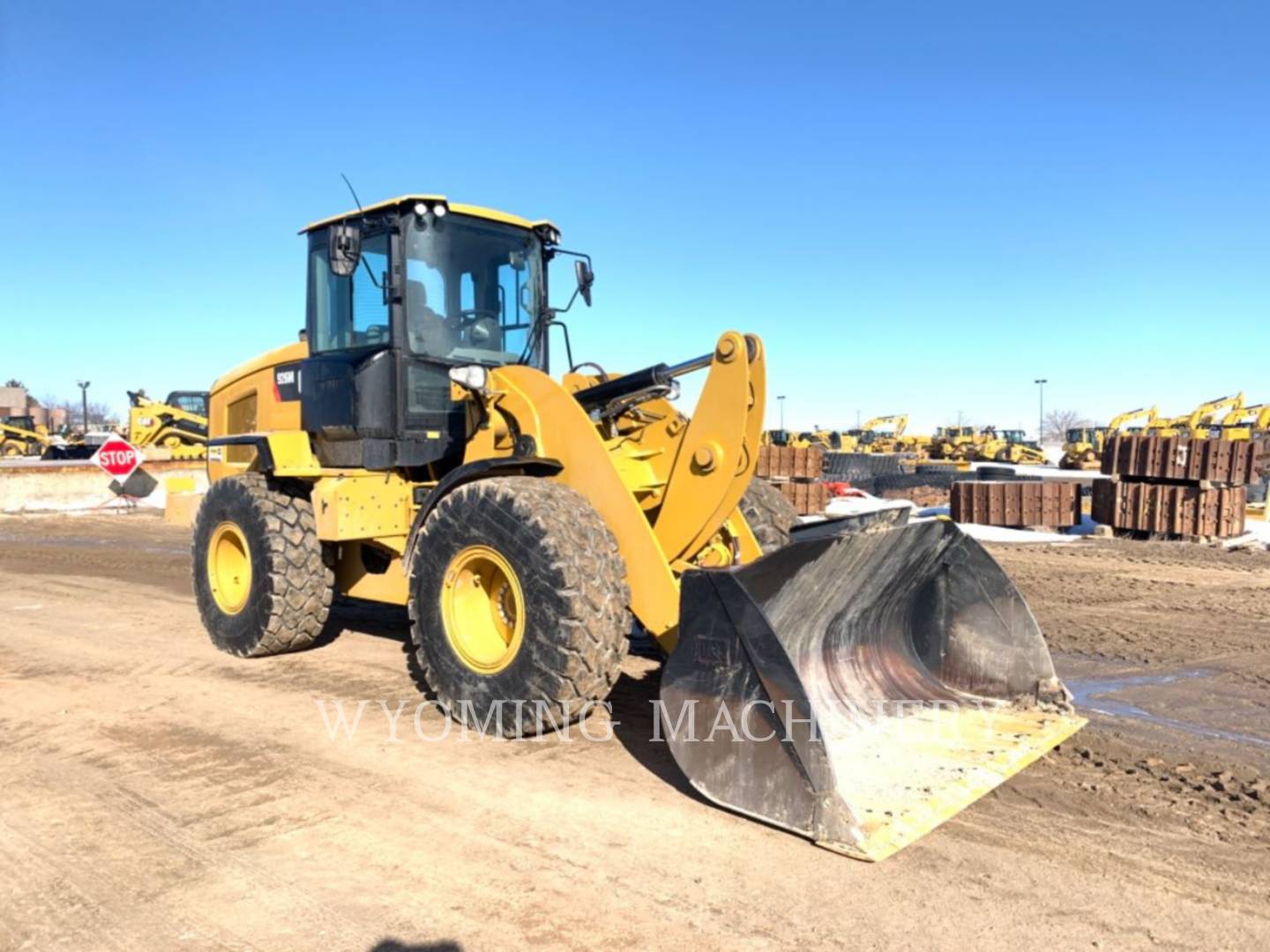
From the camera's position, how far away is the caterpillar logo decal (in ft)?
22.4

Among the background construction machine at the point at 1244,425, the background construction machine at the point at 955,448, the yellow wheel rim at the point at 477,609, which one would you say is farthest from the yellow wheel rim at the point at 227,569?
the background construction machine at the point at 955,448

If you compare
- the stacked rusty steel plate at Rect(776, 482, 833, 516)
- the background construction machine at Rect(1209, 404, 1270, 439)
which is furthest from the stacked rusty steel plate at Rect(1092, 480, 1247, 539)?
the background construction machine at Rect(1209, 404, 1270, 439)

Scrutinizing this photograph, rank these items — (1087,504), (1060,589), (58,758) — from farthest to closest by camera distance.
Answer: (1087,504), (1060,589), (58,758)

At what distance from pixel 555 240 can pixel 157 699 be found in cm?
378

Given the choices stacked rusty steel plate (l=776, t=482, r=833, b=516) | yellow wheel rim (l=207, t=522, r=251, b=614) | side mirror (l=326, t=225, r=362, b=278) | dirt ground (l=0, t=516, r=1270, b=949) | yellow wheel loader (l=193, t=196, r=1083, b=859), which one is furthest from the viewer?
stacked rusty steel plate (l=776, t=482, r=833, b=516)

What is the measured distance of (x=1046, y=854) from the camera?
348 centimetres

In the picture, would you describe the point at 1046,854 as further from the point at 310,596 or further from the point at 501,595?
the point at 310,596

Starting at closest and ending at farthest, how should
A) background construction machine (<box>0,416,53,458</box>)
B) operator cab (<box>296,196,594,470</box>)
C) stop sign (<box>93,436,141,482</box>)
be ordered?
1. operator cab (<box>296,196,594,470</box>)
2. stop sign (<box>93,436,141,482</box>)
3. background construction machine (<box>0,416,53,458</box>)

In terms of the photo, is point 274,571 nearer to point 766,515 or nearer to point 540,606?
point 540,606

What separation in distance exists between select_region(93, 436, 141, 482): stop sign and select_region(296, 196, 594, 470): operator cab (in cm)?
1308

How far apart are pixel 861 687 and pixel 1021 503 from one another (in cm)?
1250

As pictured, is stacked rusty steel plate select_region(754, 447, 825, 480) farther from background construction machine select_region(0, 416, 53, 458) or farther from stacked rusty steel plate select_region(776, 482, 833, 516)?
background construction machine select_region(0, 416, 53, 458)

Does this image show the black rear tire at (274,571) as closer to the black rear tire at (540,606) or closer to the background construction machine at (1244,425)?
the black rear tire at (540,606)

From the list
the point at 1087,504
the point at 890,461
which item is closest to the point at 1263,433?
the point at 890,461
